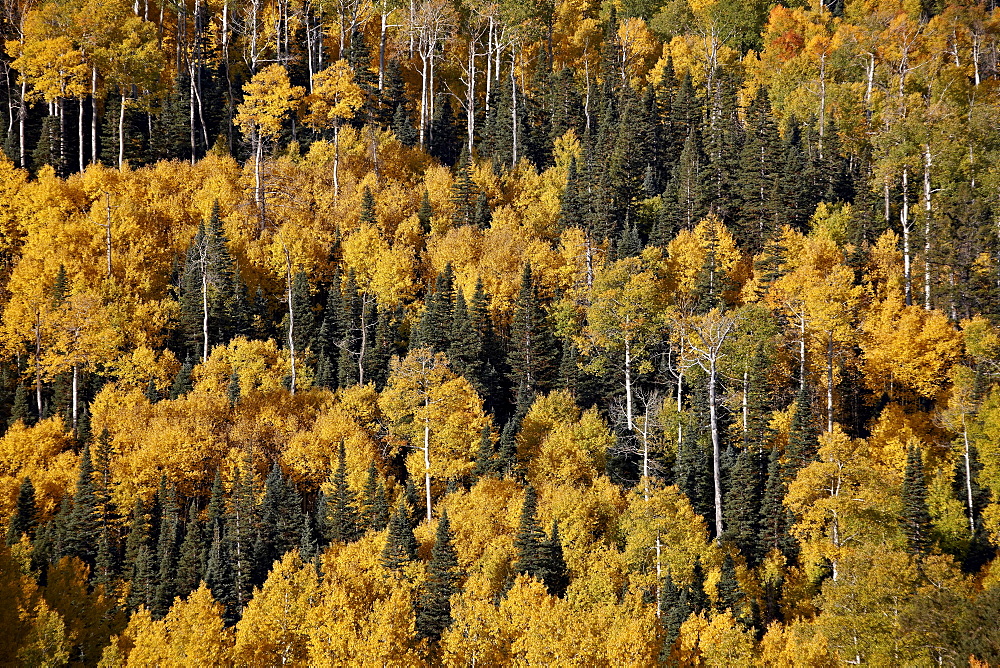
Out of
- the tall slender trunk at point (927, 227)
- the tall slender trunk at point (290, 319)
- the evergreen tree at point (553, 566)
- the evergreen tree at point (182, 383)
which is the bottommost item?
the evergreen tree at point (553, 566)

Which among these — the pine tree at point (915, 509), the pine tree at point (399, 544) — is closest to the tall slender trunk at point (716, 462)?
the pine tree at point (915, 509)

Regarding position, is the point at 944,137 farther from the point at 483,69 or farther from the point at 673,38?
the point at 483,69

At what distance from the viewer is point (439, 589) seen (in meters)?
56.7

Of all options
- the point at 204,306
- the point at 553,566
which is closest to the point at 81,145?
the point at 204,306

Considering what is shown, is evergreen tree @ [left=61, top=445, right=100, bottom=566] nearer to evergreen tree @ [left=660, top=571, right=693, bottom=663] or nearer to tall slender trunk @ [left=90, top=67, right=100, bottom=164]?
tall slender trunk @ [left=90, top=67, right=100, bottom=164]

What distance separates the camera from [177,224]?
78.9m

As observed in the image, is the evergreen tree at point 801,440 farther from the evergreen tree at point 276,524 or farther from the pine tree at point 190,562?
the pine tree at point 190,562

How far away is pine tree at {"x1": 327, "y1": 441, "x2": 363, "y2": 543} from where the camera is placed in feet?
200

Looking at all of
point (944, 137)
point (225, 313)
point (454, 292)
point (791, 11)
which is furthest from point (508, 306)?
point (791, 11)

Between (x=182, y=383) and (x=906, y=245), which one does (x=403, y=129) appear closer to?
(x=182, y=383)

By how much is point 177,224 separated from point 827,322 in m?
45.6

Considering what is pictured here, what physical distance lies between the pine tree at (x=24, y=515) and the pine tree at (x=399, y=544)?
69.3 ft

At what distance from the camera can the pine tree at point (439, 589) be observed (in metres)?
56.5

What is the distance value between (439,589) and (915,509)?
25.6 m
